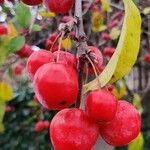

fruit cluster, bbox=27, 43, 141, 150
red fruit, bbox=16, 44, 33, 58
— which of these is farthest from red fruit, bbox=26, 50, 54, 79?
red fruit, bbox=16, 44, 33, 58

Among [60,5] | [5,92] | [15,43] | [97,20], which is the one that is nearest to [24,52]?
[15,43]

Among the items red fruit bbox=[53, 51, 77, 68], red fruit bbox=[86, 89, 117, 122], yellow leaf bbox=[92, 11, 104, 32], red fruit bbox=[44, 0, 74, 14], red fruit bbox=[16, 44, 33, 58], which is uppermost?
red fruit bbox=[53, 51, 77, 68]

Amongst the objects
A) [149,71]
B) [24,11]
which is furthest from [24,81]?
[24,11]

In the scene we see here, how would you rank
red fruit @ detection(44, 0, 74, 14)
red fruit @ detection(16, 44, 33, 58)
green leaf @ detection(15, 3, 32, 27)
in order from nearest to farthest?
red fruit @ detection(44, 0, 74, 14) < red fruit @ detection(16, 44, 33, 58) < green leaf @ detection(15, 3, 32, 27)

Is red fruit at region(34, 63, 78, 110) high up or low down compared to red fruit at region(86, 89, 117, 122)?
up

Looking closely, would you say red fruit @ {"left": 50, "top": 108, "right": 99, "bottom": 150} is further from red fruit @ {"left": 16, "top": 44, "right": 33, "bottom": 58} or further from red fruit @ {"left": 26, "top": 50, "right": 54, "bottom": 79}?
red fruit @ {"left": 16, "top": 44, "right": 33, "bottom": 58}

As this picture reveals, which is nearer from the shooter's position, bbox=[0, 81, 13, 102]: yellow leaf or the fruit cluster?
the fruit cluster

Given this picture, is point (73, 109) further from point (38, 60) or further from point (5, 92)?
point (5, 92)

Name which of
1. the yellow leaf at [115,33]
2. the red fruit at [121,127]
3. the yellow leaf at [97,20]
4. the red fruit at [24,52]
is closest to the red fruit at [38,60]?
the red fruit at [121,127]

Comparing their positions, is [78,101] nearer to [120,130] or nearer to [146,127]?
[120,130]
